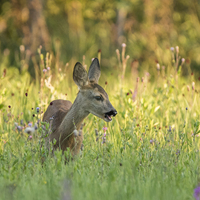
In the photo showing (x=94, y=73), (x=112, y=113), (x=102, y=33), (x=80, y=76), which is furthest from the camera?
(x=102, y=33)

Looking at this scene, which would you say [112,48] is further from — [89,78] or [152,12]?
[89,78]

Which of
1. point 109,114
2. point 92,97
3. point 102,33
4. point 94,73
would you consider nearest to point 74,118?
point 92,97

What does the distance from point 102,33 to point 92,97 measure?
39.4 ft

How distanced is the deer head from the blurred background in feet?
16.7

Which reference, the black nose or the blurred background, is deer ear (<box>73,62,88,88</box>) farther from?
the blurred background

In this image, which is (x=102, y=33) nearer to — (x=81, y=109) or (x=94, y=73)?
(x=94, y=73)

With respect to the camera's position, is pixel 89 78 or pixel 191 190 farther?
pixel 89 78

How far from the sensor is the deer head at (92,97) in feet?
12.9

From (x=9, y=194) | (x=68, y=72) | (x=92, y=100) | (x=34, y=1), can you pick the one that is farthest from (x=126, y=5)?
(x=9, y=194)

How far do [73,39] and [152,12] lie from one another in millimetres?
2920

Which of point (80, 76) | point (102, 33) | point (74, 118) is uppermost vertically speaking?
point (102, 33)

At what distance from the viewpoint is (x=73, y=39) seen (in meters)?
12.8

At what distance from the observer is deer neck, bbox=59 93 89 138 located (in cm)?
405

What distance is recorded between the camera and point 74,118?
405cm
